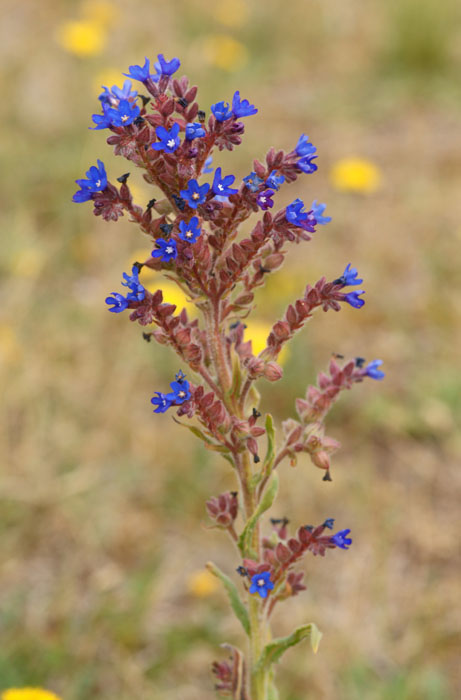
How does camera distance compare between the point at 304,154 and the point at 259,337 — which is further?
the point at 259,337

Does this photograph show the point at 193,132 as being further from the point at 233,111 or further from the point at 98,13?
the point at 98,13

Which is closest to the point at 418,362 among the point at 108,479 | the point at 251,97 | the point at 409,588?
the point at 409,588

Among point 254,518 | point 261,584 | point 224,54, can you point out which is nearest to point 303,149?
point 254,518

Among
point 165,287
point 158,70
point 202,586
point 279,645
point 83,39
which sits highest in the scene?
point 83,39

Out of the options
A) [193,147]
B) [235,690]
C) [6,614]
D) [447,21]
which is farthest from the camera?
[447,21]

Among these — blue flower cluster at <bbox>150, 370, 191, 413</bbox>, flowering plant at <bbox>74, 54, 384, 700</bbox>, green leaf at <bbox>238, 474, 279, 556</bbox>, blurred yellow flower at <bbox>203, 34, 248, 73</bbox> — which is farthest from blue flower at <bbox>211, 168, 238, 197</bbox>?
blurred yellow flower at <bbox>203, 34, 248, 73</bbox>

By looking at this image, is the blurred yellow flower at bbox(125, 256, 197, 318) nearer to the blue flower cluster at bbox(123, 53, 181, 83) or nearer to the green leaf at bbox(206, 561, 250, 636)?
the green leaf at bbox(206, 561, 250, 636)

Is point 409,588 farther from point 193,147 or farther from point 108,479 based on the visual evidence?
point 193,147
